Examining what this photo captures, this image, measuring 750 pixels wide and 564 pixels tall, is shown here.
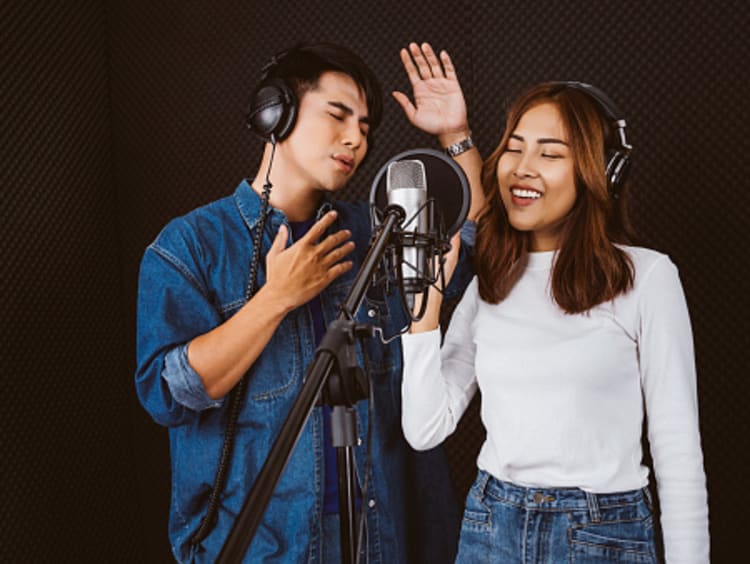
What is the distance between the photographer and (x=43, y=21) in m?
2.12

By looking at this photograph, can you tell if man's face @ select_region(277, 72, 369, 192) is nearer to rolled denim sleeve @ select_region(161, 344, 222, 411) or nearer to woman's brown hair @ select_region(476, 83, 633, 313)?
woman's brown hair @ select_region(476, 83, 633, 313)

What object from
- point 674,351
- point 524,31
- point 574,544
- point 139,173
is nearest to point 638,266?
point 674,351

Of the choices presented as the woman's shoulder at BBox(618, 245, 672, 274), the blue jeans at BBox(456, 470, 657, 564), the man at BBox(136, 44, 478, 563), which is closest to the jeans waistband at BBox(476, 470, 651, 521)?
the blue jeans at BBox(456, 470, 657, 564)

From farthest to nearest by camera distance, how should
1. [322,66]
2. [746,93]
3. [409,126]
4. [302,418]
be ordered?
1. [409,126]
2. [746,93]
3. [322,66]
4. [302,418]

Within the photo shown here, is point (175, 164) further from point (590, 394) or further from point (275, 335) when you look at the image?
point (590, 394)

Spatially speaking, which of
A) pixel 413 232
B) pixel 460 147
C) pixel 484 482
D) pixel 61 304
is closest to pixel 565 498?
pixel 484 482

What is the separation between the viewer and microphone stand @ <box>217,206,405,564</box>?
570mm

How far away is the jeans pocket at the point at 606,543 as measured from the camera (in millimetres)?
1209

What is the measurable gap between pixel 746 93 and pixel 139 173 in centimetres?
196

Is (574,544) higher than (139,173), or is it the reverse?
(139,173)

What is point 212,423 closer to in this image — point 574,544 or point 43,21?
point 574,544

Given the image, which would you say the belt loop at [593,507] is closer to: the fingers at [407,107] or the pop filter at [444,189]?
the pop filter at [444,189]

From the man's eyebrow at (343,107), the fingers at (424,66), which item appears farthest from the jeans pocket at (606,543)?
the fingers at (424,66)

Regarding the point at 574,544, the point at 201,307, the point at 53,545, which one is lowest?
the point at 53,545
